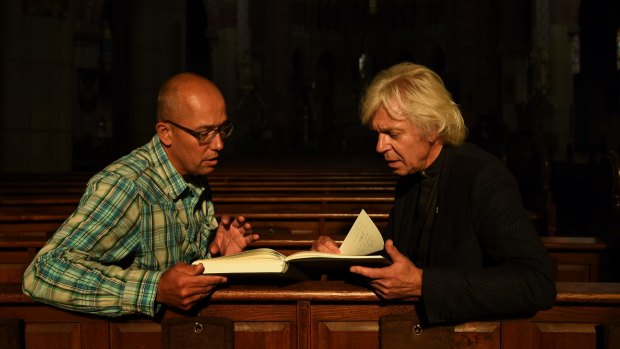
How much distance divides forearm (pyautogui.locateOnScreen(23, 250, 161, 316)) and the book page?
0.64m

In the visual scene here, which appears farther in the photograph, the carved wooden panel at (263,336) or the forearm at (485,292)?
the carved wooden panel at (263,336)

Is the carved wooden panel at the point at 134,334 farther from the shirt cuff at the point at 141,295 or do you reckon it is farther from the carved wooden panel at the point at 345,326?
the carved wooden panel at the point at 345,326

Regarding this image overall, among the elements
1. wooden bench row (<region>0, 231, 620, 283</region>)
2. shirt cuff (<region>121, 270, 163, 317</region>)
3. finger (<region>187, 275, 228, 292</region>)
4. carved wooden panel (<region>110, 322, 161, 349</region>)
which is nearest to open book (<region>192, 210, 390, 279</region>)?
finger (<region>187, 275, 228, 292</region>)

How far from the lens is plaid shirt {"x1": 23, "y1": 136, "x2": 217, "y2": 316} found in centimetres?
172

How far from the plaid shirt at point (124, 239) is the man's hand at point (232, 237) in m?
0.08

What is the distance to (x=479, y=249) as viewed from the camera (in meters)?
1.90

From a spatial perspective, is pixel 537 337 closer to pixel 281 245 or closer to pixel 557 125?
pixel 281 245

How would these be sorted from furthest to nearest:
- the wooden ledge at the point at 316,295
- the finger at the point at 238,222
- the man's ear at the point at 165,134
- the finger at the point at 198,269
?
the finger at the point at 238,222
the man's ear at the point at 165,134
the wooden ledge at the point at 316,295
the finger at the point at 198,269

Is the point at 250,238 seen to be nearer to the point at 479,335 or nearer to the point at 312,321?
the point at 312,321

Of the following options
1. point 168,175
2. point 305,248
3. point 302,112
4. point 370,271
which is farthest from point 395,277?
point 302,112

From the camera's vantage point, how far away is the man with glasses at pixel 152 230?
1.72 m

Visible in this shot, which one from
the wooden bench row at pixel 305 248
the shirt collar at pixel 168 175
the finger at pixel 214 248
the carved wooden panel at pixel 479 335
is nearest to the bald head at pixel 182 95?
the shirt collar at pixel 168 175

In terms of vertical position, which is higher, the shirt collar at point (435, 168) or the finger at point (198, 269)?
the shirt collar at point (435, 168)

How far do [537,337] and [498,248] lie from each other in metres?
0.26
